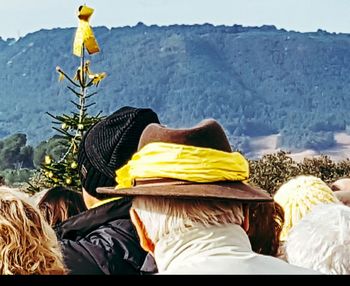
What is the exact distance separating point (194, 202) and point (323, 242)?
24.0 inches

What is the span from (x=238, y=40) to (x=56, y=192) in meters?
113

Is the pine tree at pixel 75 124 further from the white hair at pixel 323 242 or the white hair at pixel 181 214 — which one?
the white hair at pixel 181 214

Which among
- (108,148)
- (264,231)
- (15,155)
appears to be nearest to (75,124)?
(108,148)

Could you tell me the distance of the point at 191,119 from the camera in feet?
304

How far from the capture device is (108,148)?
3477 millimetres

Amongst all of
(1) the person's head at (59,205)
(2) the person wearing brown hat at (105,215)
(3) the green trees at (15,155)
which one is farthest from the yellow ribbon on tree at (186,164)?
(3) the green trees at (15,155)

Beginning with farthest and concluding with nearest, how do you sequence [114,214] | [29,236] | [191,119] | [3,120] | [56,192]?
1. [191,119]
2. [3,120]
3. [56,192]
4. [114,214]
5. [29,236]

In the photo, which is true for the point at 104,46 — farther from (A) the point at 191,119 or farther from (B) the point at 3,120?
(B) the point at 3,120

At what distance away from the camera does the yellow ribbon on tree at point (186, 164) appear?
229cm

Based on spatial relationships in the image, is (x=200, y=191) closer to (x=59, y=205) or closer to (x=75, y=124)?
(x=59, y=205)

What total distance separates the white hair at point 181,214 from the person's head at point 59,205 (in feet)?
4.72

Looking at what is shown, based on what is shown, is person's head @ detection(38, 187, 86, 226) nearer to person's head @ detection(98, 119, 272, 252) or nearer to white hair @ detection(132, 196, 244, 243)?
person's head @ detection(98, 119, 272, 252)

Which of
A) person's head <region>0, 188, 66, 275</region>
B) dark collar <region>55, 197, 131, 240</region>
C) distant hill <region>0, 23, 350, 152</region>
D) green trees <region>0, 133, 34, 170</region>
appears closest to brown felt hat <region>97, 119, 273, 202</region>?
person's head <region>0, 188, 66, 275</region>
